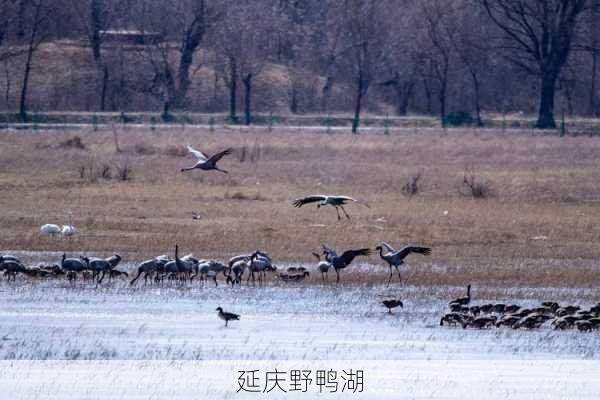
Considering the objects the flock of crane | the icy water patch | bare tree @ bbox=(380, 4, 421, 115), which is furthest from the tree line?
the icy water patch

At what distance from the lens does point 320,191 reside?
31.0 metres

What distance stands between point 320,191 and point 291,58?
47975 mm

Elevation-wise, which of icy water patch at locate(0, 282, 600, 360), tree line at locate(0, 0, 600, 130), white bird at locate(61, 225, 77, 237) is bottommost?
icy water patch at locate(0, 282, 600, 360)

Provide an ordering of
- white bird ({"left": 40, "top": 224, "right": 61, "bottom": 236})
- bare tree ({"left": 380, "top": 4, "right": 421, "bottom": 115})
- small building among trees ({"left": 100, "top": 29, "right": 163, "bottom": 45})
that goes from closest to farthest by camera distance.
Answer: white bird ({"left": 40, "top": 224, "right": 61, "bottom": 236}), small building among trees ({"left": 100, "top": 29, "right": 163, "bottom": 45}), bare tree ({"left": 380, "top": 4, "right": 421, "bottom": 115})

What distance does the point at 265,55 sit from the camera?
69.1 metres

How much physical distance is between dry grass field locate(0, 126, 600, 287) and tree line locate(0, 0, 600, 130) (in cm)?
1874

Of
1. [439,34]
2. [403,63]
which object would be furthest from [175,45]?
[439,34]

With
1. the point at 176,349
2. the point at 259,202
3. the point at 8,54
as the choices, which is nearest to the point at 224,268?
the point at 176,349

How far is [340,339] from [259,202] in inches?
554

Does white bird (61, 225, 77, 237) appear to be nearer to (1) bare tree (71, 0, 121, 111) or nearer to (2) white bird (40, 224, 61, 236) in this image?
(2) white bird (40, 224, 61, 236)

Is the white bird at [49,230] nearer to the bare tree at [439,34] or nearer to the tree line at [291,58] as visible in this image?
the tree line at [291,58]

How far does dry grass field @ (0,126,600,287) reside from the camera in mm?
21188

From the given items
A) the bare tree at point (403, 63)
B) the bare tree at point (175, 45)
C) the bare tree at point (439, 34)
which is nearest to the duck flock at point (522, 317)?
the bare tree at point (175, 45)

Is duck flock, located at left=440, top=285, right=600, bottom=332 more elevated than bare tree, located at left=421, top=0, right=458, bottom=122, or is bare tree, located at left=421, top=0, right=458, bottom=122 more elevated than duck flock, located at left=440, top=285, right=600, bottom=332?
bare tree, located at left=421, top=0, right=458, bottom=122
